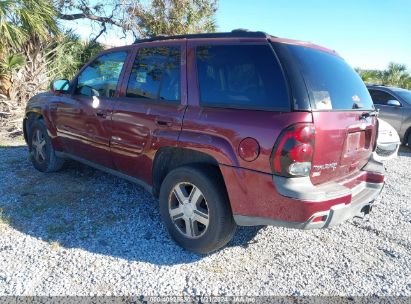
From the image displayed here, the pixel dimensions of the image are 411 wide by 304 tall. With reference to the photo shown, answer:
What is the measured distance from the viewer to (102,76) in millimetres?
4367

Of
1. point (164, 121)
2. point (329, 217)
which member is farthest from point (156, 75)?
point (329, 217)

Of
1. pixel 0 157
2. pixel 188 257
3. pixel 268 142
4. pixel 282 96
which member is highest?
pixel 282 96

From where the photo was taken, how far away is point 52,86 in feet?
15.9

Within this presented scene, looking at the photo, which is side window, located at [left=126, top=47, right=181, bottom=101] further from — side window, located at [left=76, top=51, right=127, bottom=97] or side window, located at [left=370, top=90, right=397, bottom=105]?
side window, located at [left=370, top=90, right=397, bottom=105]

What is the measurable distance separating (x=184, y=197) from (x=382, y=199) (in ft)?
10.3

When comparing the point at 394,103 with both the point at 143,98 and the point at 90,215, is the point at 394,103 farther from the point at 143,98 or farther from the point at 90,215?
the point at 90,215

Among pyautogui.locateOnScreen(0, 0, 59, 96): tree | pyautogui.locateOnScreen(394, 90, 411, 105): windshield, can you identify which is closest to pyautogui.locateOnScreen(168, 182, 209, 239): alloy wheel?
pyautogui.locateOnScreen(0, 0, 59, 96): tree

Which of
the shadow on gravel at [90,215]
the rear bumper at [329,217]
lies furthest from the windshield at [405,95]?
the shadow on gravel at [90,215]

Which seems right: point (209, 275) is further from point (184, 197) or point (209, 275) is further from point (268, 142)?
point (268, 142)

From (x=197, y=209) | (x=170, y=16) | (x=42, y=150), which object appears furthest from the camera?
(x=170, y=16)

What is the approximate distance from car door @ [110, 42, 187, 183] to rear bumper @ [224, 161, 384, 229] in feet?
3.16

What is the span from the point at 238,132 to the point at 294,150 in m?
0.46

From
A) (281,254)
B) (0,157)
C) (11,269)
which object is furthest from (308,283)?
(0,157)

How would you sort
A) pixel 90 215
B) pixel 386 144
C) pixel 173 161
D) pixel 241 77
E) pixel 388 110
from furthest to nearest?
pixel 388 110, pixel 386 144, pixel 90 215, pixel 173 161, pixel 241 77
